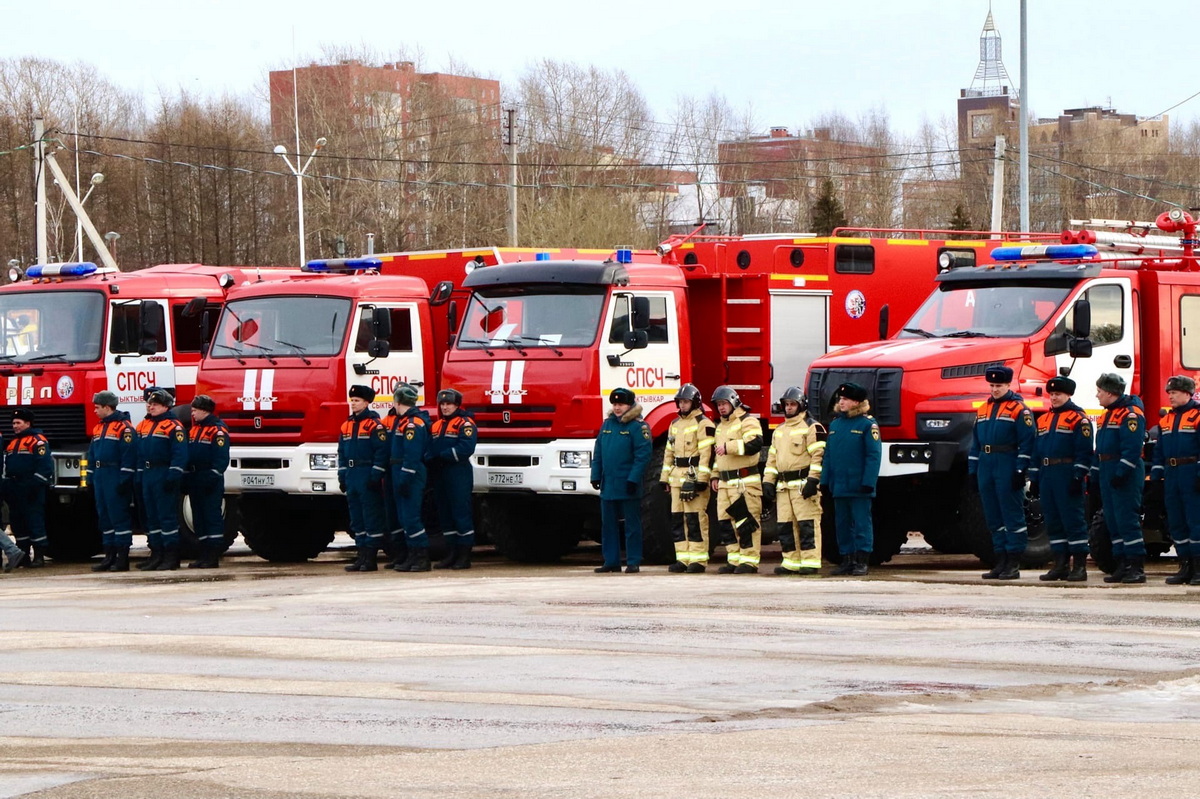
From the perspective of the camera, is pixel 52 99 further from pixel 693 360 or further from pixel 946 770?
pixel 946 770

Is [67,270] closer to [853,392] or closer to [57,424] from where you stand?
[57,424]

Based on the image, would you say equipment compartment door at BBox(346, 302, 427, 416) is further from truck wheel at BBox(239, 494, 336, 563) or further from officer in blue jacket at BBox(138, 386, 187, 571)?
officer in blue jacket at BBox(138, 386, 187, 571)

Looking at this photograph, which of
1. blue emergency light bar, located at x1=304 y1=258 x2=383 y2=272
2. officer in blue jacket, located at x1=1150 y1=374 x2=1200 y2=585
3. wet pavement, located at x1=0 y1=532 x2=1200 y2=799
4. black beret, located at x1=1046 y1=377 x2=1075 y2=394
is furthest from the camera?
blue emergency light bar, located at x1=304 y1=258 x2=383 y2=272

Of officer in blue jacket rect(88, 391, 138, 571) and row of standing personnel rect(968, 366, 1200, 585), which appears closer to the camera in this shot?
row of standing personnel rect(968, 366, 1200, 585)

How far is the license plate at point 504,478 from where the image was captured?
17281 mm

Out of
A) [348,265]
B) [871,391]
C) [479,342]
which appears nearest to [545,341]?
[479,342]

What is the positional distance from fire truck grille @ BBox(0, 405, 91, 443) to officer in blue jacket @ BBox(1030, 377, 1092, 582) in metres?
9.63

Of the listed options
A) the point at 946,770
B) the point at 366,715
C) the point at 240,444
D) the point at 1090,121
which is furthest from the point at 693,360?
the point at 1090,121

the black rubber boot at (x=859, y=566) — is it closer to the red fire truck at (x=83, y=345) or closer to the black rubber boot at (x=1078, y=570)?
the black rubber boot at (x=1078, y=570)

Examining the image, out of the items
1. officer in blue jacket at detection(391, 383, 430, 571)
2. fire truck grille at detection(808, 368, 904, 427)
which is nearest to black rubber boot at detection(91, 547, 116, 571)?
officer in blue jacket at detection(391, 383, 430, 571)

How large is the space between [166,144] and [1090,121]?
4925 cm

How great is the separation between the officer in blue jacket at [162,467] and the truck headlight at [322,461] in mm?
1203

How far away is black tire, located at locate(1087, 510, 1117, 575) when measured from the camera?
15.5 m

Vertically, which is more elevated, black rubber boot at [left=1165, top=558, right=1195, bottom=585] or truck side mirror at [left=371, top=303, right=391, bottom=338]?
truck side mirror at [left=371, top=303, right=391, bottom=338]
